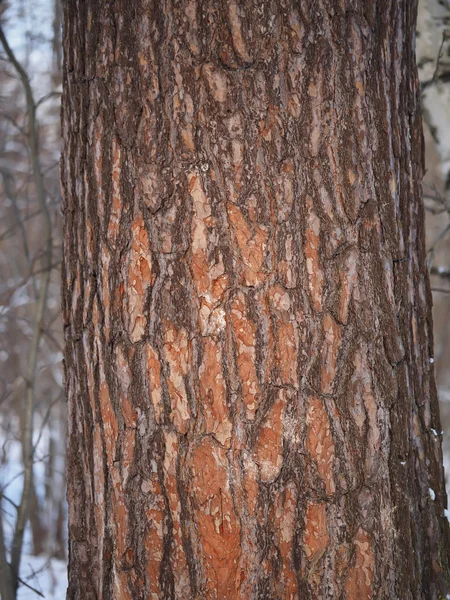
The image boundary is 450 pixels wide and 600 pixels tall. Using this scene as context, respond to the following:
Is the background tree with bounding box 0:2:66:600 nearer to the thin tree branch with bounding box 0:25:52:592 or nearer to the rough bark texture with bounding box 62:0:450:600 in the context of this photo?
the thin tree branch with bounding box 0:25:52:592

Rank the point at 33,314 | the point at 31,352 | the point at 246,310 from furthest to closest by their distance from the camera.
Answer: the point at 33,314 → the point at 31,352 → the point at 246,310

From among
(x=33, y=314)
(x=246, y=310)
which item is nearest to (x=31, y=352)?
(x=246, y=310)

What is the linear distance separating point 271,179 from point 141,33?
46 centimetres

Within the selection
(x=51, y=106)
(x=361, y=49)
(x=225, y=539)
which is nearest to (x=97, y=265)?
(x=225, y=539)

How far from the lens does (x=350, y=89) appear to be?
1.32 metres

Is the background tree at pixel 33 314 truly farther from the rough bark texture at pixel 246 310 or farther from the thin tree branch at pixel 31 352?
the rough bark texture at pixel 246 310

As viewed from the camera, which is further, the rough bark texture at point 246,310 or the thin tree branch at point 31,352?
the thin tree branch at point 31,352

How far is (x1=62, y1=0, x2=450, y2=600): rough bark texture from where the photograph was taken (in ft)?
4.15

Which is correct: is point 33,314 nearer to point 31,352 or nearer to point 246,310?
point 31,352

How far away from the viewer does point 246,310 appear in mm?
1265

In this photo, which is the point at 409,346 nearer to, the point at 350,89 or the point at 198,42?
the point at 350,89

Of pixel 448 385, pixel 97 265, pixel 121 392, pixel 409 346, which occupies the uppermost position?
pixel 448 385

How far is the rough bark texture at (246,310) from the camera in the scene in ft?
4.15

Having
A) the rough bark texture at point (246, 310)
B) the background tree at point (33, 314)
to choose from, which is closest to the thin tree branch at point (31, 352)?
the background tree at point (33, 314)
